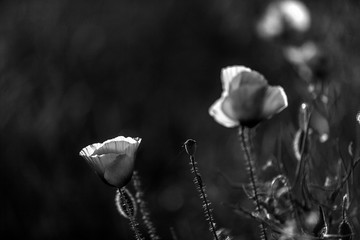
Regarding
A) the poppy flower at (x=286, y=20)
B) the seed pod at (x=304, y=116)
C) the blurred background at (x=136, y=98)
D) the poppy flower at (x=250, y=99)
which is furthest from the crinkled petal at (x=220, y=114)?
the poppy flower at (x=286, y=20)

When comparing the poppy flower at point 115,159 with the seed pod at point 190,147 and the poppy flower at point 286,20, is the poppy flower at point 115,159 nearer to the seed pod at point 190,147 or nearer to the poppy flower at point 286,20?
the seed pod at point 190,147

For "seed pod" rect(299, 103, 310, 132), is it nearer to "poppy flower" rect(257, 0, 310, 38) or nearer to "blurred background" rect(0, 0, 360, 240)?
"blurred background" rect(0, 0, 360, 240)

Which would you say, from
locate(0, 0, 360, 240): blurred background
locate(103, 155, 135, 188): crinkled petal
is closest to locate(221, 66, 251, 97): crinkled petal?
locate(103, 155, 135, 188): crinkled petal

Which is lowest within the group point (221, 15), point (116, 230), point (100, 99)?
point (116, 230)

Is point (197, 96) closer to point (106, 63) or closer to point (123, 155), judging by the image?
point (106, 63)

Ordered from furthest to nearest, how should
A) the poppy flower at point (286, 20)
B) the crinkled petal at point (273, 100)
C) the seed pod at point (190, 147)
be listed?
the poppy flower at point (286, 20), the crinkled petal at point (273, 100), the seed pod at point (190, 147)

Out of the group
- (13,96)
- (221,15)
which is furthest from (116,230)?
(221,15)
